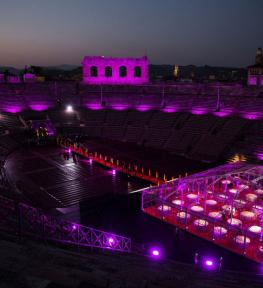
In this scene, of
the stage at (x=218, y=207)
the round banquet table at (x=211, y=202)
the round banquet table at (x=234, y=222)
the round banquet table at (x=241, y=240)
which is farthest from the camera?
the round banquet table at (x=211, y=202)

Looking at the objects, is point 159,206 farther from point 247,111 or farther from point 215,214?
point 247,111

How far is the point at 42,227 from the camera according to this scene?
37.1ft

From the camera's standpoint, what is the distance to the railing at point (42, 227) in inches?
457

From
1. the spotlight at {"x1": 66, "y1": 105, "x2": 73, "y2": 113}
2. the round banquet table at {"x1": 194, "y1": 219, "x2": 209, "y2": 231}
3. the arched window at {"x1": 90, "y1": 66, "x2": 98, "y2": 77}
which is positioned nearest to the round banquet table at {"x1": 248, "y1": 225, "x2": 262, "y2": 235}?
the round banquet table at {"x1": 194, "y1": 219, "x2": 209, "y2": 231}

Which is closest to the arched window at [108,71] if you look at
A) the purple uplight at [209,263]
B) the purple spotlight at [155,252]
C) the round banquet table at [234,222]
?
the round banquet table at [234,222]

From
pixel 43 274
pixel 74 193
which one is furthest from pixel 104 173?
pixel 43 274

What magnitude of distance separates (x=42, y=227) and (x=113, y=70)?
47.3 metres

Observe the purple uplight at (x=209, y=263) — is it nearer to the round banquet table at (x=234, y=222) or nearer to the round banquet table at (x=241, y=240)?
the round banquet table at (x=241, y=240)

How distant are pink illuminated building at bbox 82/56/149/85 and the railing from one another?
1716 inches

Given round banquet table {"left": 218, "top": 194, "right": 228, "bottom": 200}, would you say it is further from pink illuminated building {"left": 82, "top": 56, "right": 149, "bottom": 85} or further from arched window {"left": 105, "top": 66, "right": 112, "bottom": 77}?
arched window {"left": 105, "top": 66, "right": 112, "bottom": 77}

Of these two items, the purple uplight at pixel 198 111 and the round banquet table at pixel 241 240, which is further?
the purple uplight at pixel 198 111

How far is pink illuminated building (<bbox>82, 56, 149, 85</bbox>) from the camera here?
5478 centimetres

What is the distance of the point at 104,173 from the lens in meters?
27.3

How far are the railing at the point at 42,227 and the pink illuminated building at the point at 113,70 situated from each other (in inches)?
1716
